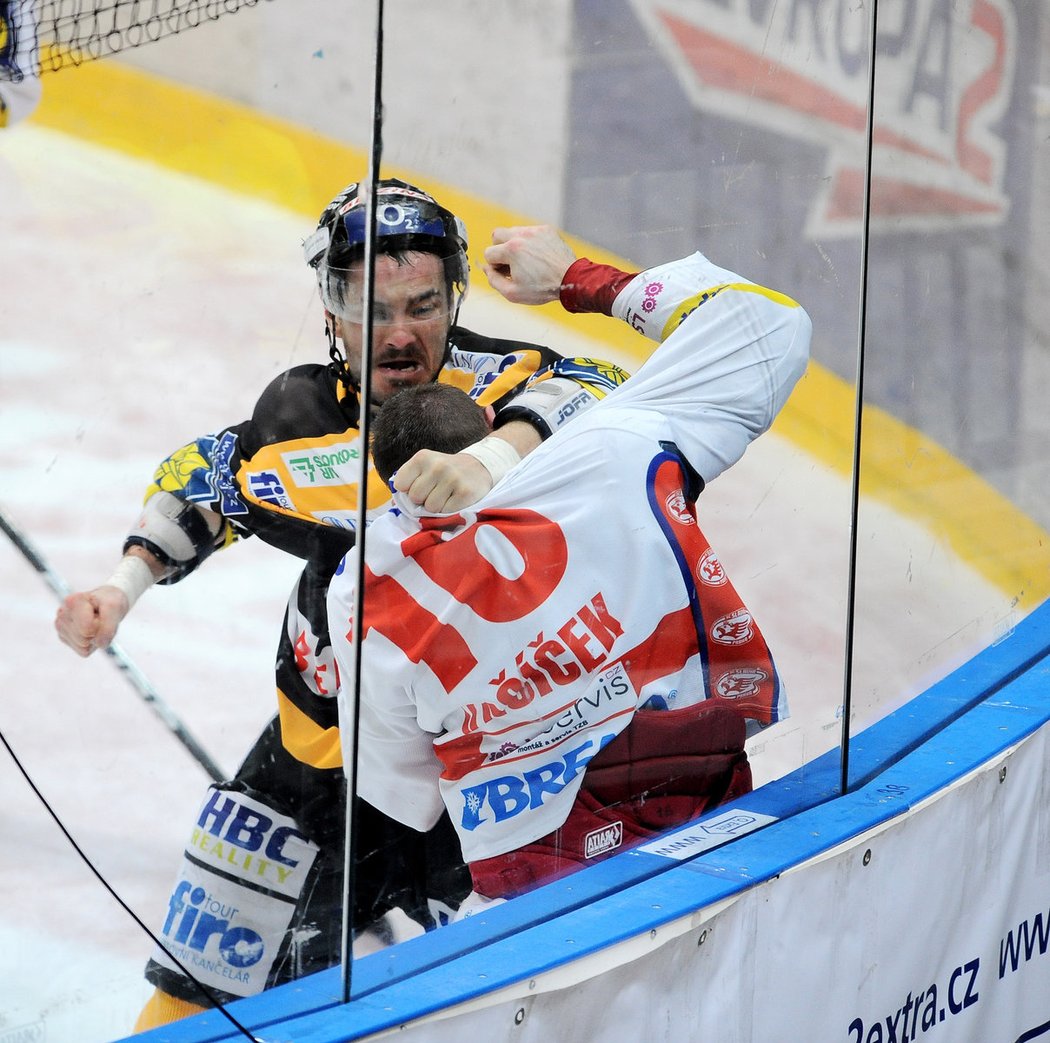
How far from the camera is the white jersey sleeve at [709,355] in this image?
1.23 meters

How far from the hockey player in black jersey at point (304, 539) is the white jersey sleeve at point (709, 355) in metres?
0.21

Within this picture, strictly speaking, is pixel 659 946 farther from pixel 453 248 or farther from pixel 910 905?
pixel 453 248

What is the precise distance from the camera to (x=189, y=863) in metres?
0.97

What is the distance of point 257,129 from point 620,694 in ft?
1.91

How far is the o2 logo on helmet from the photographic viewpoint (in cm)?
98

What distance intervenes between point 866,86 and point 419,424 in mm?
682

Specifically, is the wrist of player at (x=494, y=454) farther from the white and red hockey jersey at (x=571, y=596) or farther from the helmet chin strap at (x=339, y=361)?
the helmet chin strap at (x=339, y=361)

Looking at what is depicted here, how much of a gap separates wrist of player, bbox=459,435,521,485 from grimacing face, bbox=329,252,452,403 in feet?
0.25

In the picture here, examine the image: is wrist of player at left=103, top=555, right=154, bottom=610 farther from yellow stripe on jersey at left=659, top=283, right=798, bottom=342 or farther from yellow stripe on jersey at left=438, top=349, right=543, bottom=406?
yellow stripe on jersey at left=659, top=283, right=798, bottom=342

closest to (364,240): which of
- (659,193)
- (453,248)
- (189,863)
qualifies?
(453,248)

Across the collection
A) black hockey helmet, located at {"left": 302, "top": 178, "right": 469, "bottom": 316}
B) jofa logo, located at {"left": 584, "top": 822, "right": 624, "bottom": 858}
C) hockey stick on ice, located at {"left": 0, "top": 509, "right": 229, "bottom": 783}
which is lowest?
jofa logo, located at {"left": 584, "top": 822, "right": 624, "bottom": 858}

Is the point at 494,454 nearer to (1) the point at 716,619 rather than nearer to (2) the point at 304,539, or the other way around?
(2) the point at 304,539

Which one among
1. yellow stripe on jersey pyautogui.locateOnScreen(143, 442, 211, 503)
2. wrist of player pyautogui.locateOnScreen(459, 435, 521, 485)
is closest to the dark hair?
wrist of player pyautogui.locateOnScreen(459, 435, 521, 485)

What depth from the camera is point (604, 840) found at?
1.27 meters
